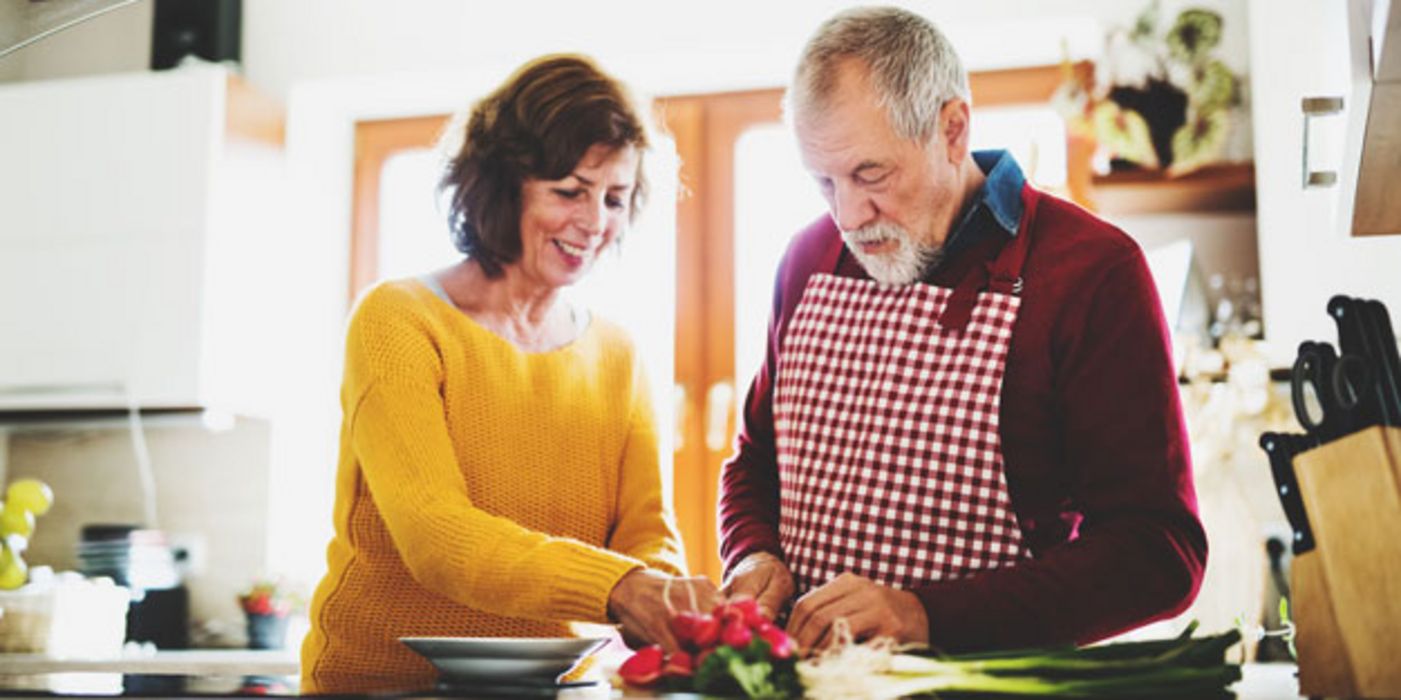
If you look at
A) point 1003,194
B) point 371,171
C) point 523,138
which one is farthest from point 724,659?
point 371,171

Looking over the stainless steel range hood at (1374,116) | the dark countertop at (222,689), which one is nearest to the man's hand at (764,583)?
the dark countertop at (222,689)

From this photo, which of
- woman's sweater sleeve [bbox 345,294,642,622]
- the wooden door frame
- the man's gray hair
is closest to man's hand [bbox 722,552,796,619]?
woman's sweater sleeve [bbox 345,294,642,622]

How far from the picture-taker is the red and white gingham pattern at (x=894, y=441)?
1461mm

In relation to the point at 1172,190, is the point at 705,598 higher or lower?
lower

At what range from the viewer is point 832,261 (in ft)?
5.60

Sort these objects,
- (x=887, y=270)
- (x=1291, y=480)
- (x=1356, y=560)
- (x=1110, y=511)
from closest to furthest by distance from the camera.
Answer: (x=1356, y=560)
(x=1291, y=480)
(x=1110, y=511)
(x=887, y=270)

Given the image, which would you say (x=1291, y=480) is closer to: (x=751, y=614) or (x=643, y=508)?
(x=751, y=614)

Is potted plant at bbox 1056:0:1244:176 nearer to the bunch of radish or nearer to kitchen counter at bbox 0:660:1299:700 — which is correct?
kitchen counter at bbox 0:660:1299:700

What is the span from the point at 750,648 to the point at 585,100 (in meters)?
0.86

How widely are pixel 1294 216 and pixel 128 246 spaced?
247cm

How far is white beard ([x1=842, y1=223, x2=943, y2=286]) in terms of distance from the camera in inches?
60.4

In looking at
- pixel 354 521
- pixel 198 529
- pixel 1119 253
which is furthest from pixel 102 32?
pixel 1119 253

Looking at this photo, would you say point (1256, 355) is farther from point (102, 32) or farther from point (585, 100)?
point (102, 32)

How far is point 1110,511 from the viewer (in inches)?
53.5
